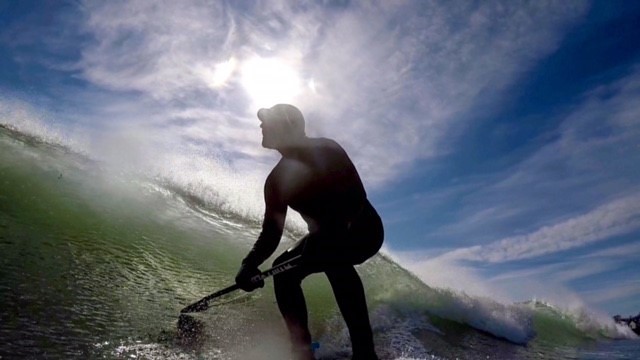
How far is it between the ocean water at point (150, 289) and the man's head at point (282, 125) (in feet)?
6.15

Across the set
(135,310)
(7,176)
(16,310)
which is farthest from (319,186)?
(7,176)

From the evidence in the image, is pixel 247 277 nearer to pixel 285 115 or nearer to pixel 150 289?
pixel 285 115

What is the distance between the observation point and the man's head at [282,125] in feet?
11.3

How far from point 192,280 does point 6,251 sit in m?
2.07

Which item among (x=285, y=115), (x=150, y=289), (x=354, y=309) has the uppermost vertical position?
(x=285, y=115)

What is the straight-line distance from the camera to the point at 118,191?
358 inches

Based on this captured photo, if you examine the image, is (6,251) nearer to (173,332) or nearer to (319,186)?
(173,332)

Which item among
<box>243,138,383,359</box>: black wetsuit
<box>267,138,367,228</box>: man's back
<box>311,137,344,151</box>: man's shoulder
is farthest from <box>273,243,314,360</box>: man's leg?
<box>311,137,344,151</box>: man's shoulder

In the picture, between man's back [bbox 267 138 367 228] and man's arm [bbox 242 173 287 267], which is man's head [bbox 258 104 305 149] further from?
man's arm [bbox 242 173 287 267]

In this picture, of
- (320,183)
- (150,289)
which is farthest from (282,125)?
(150,289)

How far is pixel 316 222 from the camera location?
3.39m

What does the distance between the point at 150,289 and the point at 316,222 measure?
238 centimetres

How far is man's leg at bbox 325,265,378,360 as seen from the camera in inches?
127

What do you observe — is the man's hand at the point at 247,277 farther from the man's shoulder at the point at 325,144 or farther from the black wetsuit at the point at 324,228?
the man's shoulder at the point at 325,144
